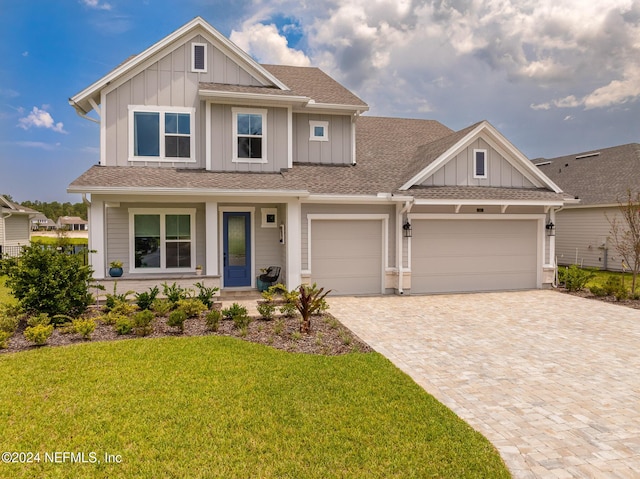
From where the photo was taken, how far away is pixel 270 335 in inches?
289

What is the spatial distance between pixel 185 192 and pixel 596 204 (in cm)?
1924

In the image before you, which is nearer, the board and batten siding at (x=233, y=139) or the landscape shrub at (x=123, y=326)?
the landscape shrub at (x=123, y=326)

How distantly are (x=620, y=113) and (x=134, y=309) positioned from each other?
3444 cm

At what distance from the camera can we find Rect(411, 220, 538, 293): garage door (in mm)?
12438

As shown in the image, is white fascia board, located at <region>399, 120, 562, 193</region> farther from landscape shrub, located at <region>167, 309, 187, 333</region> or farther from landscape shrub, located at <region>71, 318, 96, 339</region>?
landscape shrub, located at <region>71, 318, 96, 339</region>

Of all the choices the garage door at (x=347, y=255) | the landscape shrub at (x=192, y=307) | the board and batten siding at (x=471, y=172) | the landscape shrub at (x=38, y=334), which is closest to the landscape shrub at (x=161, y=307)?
the landscape shrub at (x=192, y=307)

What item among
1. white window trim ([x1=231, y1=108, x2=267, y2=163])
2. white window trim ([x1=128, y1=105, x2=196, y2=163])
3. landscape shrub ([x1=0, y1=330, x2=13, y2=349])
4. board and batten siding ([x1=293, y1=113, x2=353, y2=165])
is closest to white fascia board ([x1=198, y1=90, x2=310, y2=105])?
white window trim ([x1=231, y1=108, x2=267, y2=163])

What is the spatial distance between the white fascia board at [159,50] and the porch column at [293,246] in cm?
427

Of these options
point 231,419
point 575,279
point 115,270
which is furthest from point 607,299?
point 115,270

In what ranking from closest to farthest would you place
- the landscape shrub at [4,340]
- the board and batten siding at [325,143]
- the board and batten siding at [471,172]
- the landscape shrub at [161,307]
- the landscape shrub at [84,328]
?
the landscape shrub at [4,340] < the landscape shrub at [84,328] < the landscape shrub at [161,307] < the board and batten siding at [471,172] < the board and batten siding at [325,143]

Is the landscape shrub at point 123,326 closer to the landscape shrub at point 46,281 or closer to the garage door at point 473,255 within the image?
the landscape shrub at point 46,281

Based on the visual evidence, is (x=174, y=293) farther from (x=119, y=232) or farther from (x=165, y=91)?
(x=165, y=91)

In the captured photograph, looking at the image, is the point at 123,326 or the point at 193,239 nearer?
the point at 123,326

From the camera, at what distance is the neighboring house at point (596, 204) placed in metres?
18.4
